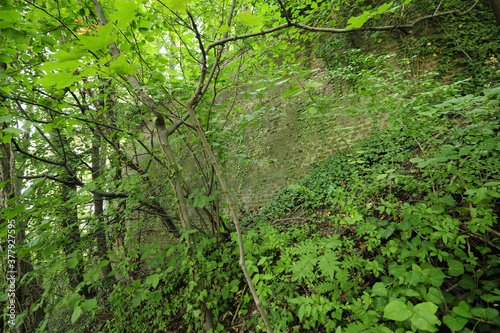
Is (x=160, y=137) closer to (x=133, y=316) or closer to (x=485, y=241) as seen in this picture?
(x=133, y=316)

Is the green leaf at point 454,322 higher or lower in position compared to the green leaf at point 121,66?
lower

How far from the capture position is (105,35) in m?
0.76

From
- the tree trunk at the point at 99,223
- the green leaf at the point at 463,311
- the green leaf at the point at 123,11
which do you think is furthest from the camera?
the tree trunk at the point at 99,223

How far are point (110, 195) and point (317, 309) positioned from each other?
2.62 meters

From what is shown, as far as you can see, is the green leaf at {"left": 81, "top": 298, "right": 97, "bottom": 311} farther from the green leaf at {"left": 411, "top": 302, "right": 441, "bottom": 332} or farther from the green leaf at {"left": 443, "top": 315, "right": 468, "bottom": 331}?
the green leaf at {"left": 443, "top": 315, "right": 468, "bottom": 331}

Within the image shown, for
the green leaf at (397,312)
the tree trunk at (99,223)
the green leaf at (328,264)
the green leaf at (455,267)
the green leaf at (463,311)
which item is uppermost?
the tree trunk at (99,223)

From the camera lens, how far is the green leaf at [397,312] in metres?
1.11

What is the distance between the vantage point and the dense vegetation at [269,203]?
132cm

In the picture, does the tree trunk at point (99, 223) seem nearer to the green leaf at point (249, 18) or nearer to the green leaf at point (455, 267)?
the green leaf at point (249, 18)

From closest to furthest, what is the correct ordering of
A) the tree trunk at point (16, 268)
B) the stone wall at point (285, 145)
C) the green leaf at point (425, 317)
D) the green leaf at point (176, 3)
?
the green leaf at point (176, 3) < the green leaf at point (425, 317) < the tree trunk at point (16, 268) < the stone wall at point (285, 145)

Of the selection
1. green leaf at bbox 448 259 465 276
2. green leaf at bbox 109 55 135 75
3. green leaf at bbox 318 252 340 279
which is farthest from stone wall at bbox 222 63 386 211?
green leaf at bbox 109 55 135 75

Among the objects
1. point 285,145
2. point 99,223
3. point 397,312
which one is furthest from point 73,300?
point 285,145

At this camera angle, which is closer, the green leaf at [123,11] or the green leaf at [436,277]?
the green leaf at [123,11]

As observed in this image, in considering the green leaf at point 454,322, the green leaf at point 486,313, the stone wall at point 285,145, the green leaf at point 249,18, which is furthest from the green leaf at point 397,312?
the stone wall at point 285,145
